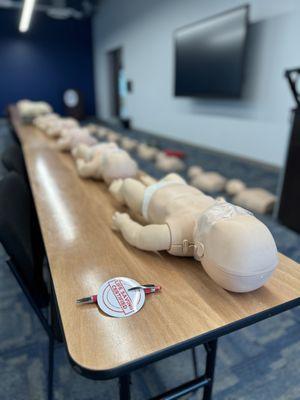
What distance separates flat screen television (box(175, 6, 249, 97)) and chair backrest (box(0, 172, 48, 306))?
10.9ft

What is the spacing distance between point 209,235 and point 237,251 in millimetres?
73

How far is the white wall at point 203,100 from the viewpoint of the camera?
10.8 ft

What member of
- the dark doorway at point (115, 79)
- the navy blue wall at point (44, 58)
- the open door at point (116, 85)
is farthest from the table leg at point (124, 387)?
the navy blue wall at point (44, 58)

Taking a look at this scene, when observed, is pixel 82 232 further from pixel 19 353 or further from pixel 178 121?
pixel 178 121

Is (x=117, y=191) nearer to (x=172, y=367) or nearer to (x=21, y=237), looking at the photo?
(x=21, y=237)

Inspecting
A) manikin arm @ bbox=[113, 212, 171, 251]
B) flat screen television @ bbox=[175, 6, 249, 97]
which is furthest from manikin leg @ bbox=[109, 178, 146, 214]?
flat screen television @ bbox=[175, 6, 249, 97]

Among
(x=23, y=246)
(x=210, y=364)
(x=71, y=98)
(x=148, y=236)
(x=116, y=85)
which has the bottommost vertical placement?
(x=210, y=364)

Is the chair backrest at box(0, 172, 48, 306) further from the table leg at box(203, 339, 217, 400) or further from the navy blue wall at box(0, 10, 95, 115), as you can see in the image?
the navy blue wall at box(0, 10, 95, 115)

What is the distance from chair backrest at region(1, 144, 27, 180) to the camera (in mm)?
1595

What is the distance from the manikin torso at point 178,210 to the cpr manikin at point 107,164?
0.35 m

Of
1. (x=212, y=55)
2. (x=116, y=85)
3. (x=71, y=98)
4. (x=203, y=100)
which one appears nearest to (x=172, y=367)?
(x=212, y=55)

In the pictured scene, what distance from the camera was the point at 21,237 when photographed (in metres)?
0.95

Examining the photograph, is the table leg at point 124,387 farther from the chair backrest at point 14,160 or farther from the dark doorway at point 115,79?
the dark doorway at point 115,79

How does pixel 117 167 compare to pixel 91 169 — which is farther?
pixel 91 169
